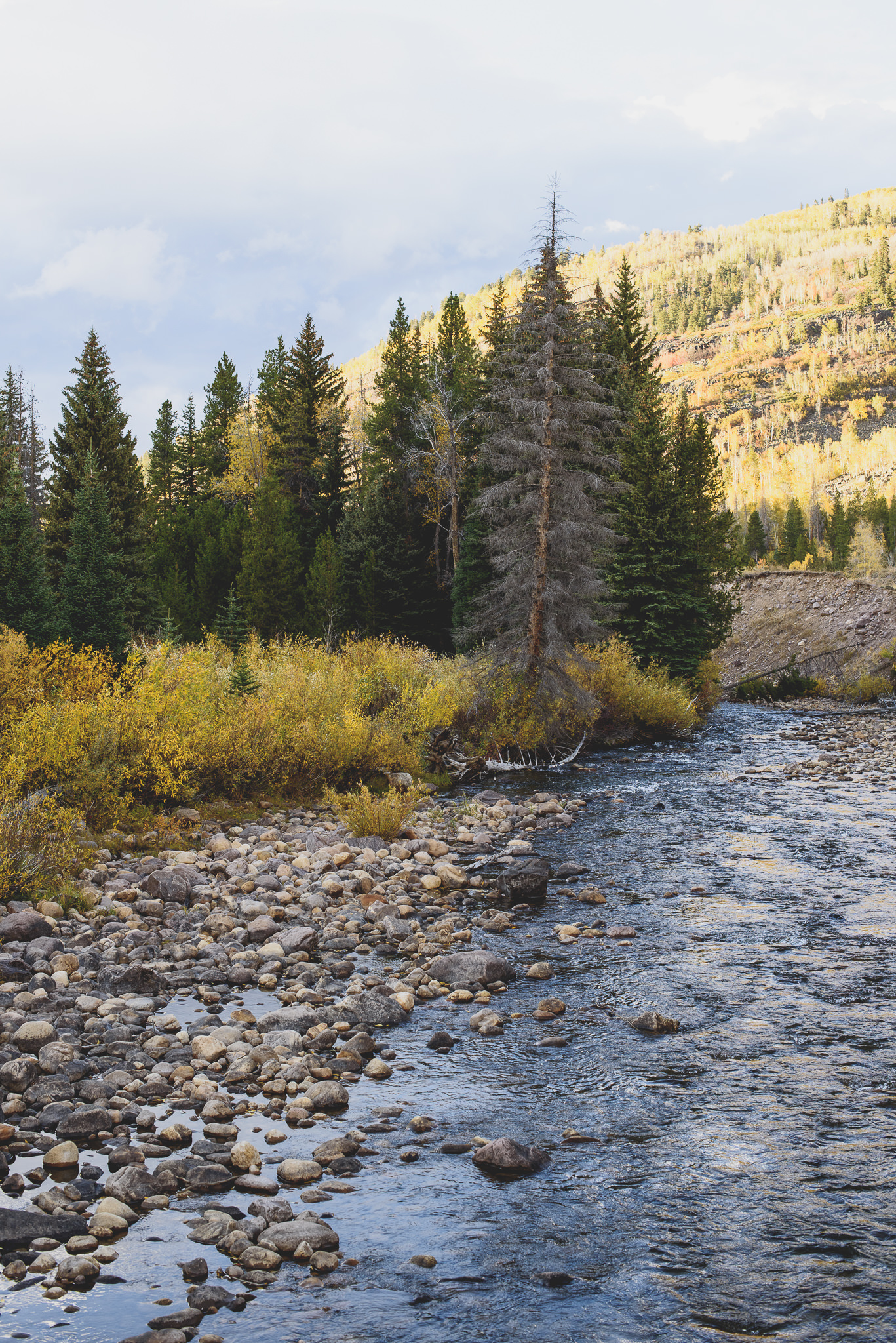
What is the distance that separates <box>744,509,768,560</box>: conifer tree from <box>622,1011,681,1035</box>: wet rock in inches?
4197

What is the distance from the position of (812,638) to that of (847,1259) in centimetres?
4304

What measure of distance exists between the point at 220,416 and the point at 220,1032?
67.2m

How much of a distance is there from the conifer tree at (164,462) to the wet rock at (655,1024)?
6731 cm

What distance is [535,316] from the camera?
20094mm

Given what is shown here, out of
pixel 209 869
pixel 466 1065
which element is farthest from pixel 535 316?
pixel 466 1065

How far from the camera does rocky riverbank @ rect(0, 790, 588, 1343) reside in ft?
13.3

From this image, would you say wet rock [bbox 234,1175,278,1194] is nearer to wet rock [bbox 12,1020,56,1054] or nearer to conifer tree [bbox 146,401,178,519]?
wet rock [bbox 12,1020,56,1054]

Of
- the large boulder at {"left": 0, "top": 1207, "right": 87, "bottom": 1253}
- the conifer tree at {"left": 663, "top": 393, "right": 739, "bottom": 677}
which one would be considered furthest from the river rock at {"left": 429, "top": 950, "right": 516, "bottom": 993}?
the conifer tree at {"left": 663, "top": 393, "right": 739, "bottom": 677}

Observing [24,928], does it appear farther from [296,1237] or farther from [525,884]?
[525,884]

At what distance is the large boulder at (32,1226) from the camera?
12.9ft

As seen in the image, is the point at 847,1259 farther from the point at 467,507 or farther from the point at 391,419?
the point at 391,419

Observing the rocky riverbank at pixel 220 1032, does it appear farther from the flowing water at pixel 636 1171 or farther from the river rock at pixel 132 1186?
the flowing water at pixel 636 1171

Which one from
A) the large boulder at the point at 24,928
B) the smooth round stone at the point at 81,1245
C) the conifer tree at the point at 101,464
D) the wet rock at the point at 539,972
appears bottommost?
the wet rock at the point at 539,972

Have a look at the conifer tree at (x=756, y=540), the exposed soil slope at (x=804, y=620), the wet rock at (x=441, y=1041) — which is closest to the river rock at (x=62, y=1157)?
the wet rock at (x=441, y=1041)
